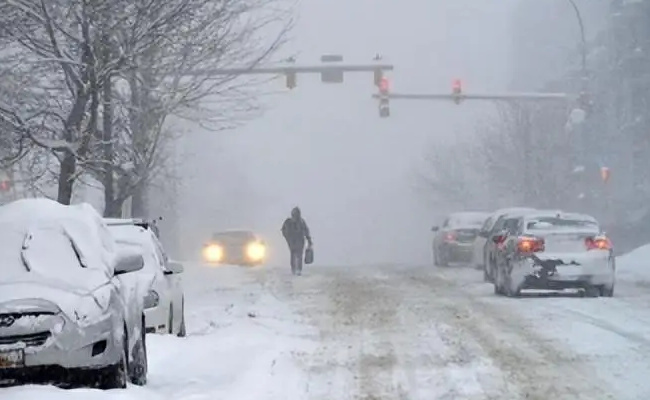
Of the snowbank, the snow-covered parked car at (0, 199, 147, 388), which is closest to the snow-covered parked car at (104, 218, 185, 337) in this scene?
the snow-covered parked car at (0, 199, 147, 388)

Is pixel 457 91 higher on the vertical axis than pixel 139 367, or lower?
higher

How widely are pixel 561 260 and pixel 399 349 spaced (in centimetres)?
805

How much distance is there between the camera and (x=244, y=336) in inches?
651

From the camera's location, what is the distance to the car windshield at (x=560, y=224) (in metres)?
22.7

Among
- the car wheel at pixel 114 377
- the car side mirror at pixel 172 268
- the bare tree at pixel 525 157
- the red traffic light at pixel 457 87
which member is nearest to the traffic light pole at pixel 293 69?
the red traffic light at pixel 457 87

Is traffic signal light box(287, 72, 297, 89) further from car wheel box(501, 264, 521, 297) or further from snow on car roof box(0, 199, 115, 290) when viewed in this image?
snow on car roof box(0, 199, 115, 290)

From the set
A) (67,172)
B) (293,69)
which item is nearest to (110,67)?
(67,172)

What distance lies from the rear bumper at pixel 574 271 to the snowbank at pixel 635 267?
19.7 feet

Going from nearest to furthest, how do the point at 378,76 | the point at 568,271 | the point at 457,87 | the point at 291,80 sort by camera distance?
the point at 568,271 < the point at 291,80 < the point at 378,76 < the point at 457,87

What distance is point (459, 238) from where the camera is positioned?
124ft

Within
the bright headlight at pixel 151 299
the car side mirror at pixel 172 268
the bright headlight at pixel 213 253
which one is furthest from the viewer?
the bright headlight at pixel 213 253

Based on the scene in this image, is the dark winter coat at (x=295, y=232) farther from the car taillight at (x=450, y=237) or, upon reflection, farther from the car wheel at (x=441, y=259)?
the car wheel at (x=441, y=259)

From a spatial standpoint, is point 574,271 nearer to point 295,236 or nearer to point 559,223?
point 559,223

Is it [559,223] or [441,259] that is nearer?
[559,223]
